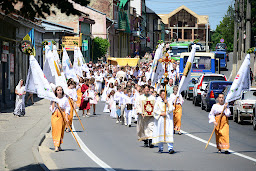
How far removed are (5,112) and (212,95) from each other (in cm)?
950

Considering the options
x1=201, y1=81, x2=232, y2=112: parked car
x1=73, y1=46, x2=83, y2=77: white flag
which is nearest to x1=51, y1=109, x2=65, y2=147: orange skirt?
x1=201, y1=81, x2=232, y2=112: parked car

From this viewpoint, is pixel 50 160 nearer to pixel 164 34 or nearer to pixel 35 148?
pixel 35 148

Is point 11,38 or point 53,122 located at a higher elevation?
point 11,38

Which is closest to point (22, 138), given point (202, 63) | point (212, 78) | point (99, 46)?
A: point (212, 78)

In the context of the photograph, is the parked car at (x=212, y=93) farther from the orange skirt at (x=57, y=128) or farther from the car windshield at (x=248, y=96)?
the orange skirt at (x=57, y=128)

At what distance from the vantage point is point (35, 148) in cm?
1464

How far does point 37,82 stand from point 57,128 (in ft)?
4.67

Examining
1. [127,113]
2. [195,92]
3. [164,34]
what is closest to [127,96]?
[127,113]

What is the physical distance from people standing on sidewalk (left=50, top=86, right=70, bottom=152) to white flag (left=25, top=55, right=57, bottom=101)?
0.68 meters

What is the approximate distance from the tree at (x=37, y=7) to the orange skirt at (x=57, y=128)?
544cm

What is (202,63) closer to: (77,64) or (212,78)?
(212,78)

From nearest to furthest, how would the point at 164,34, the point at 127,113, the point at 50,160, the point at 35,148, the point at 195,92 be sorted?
1. the point at 50,160
2. the point at 35,148
3. the point at 127,113
4. the point at 195,92
5. the point at 164,34

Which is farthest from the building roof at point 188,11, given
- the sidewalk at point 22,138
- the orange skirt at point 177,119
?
the orange skirt at point 177,119

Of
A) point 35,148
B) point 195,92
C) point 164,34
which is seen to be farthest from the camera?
point 164,34
